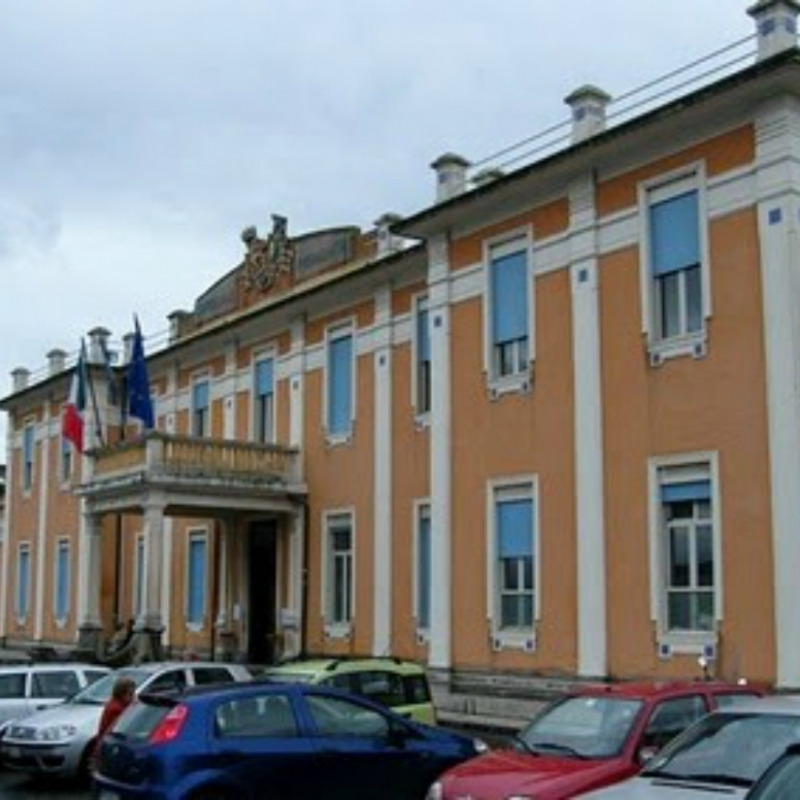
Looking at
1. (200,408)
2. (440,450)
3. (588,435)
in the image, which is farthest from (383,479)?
(200,408)

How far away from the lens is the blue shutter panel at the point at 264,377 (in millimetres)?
32219

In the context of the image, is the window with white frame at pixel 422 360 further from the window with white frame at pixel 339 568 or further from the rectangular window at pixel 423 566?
the window with white frame at pixel 339 568

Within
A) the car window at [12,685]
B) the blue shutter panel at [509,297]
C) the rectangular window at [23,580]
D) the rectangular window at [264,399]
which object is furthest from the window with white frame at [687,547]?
the rectangular window at [23,580]

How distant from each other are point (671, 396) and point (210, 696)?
1063 cm

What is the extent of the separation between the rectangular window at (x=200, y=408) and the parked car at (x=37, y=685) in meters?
16.1

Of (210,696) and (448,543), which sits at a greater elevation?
(448,543)

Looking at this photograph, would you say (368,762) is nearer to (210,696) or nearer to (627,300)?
(210,696)

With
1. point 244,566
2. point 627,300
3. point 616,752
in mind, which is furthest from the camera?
point 244,566

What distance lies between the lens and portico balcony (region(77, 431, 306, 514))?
28.5m

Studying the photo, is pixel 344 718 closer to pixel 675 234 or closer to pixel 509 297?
pixel 675 234

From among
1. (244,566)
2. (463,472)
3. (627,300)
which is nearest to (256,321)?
(244,566)

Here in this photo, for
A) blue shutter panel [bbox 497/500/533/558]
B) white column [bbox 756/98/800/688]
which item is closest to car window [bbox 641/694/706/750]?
white column [bbox 756/98/800/688]

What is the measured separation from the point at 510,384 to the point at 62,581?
2296 cm

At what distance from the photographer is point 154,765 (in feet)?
35.0
